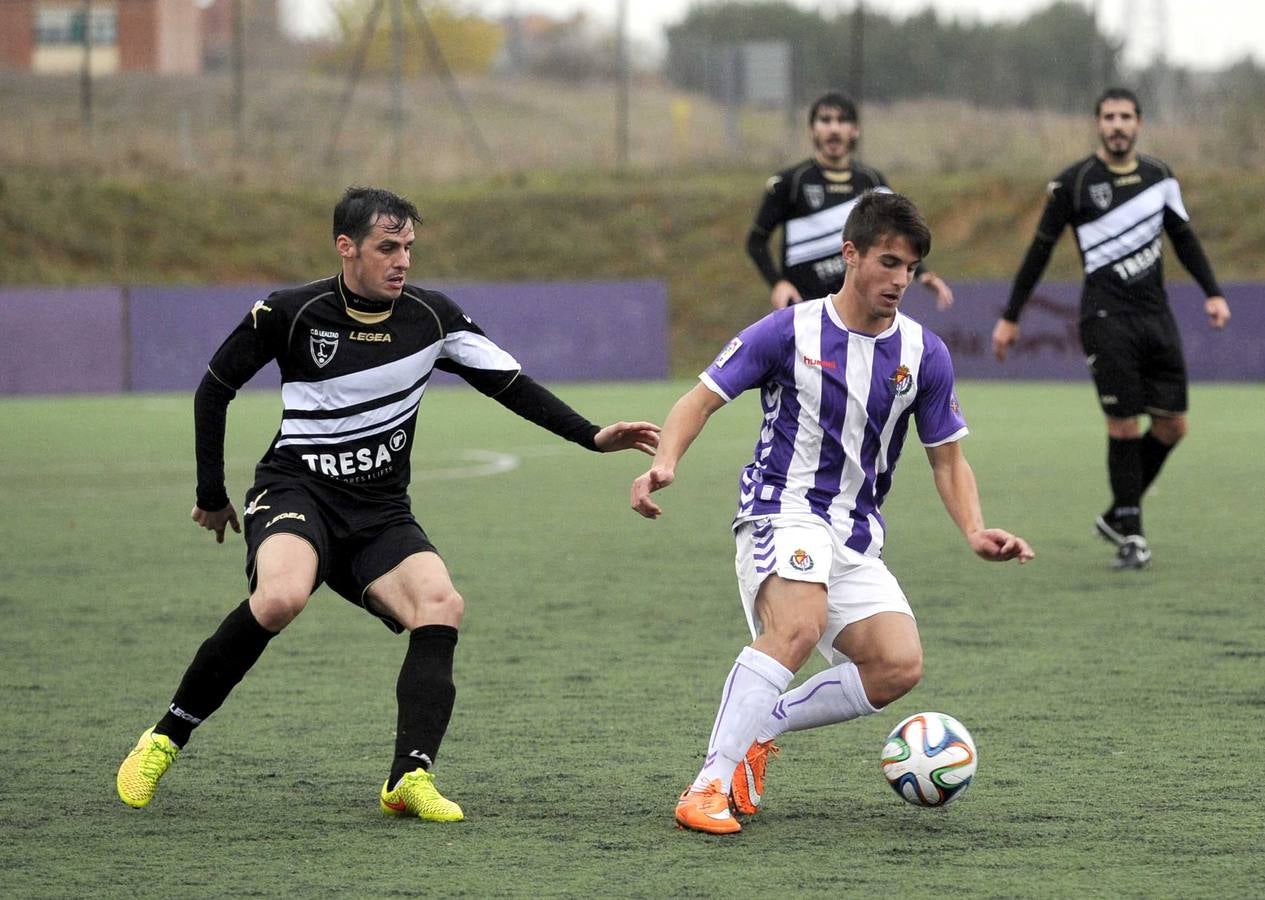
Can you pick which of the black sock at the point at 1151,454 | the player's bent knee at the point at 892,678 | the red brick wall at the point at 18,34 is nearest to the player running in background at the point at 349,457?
the player's bent knee at the point at 892,678

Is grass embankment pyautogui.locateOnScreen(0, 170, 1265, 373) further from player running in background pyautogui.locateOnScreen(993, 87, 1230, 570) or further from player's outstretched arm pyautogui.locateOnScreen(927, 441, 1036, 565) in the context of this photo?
player's outstretched arm pyautogui.locateOnScreen(927, 441, 1036, 565)

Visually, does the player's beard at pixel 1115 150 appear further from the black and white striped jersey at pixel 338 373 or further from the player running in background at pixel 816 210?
the black and white striped jersey at pixel 338 373

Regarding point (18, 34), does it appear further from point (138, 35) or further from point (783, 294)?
point (783, 294)

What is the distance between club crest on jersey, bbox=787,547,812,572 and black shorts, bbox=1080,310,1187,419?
16.3 ft

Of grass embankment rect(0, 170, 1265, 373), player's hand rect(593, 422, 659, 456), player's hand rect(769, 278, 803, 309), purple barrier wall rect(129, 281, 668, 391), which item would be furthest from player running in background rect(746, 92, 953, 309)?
grass embankment rect(0, 170, 1265, 373)

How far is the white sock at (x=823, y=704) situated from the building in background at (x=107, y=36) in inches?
2182

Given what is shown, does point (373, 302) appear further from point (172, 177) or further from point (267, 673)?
point (172, 177)

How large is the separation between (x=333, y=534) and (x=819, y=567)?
129 centimetres

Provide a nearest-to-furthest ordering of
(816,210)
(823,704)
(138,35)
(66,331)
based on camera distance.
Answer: (823,704), (816,210), (66,331), (138,35)

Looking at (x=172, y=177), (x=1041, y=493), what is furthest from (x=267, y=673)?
(x=172, y=177)

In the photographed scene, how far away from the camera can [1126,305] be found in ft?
30.9

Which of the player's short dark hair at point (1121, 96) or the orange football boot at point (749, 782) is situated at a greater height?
the player's short dark hair at point (1121, 96)

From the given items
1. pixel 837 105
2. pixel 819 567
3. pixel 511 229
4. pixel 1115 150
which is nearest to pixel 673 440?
pixel 819 567

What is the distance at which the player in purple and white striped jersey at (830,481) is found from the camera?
476cm
